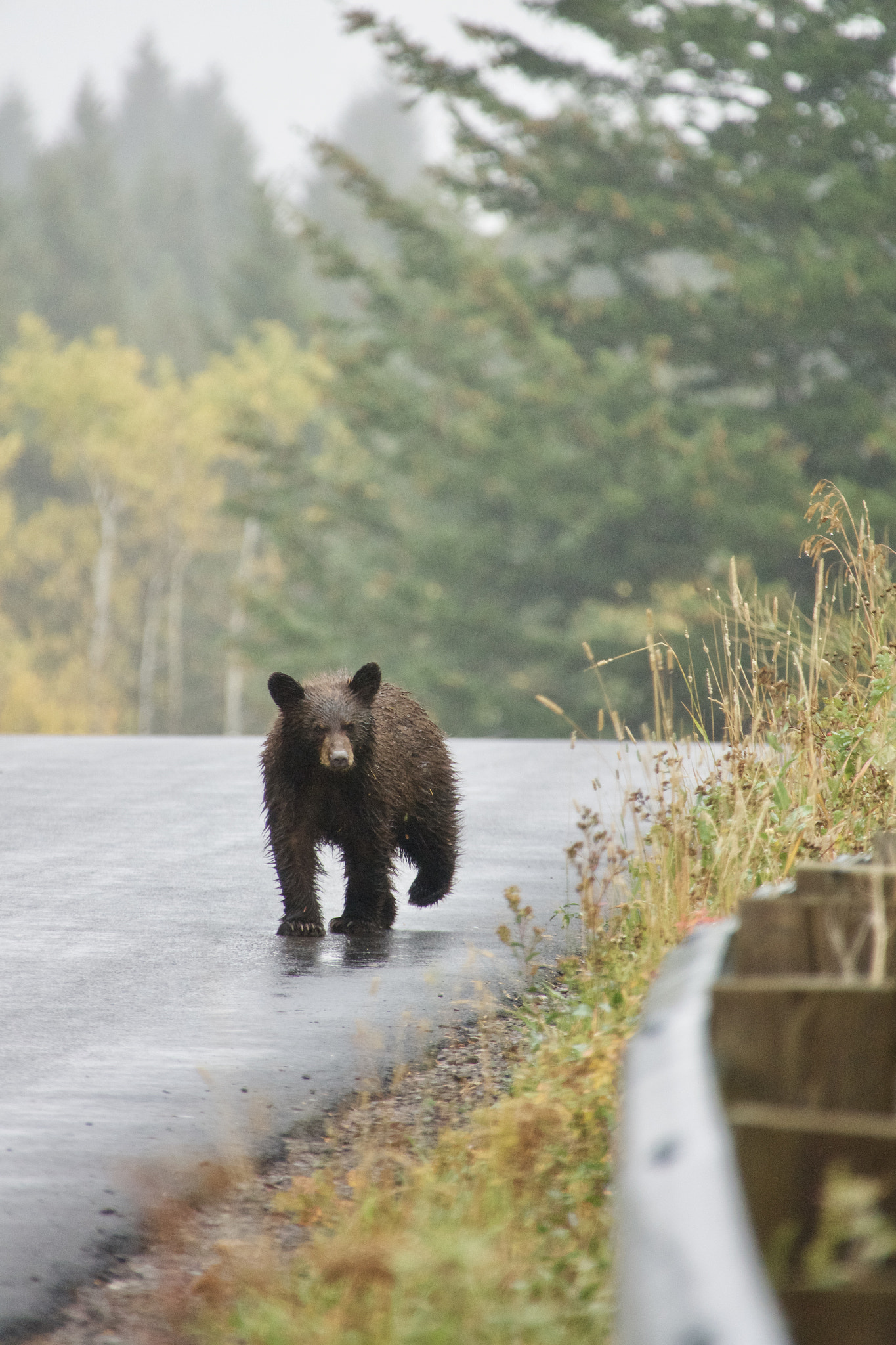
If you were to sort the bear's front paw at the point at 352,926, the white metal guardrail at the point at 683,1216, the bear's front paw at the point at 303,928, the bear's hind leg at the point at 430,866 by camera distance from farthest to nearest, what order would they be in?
the bear's hind leg at the point at 430,866 < the bear's front paw at the point at 352,926 < the bear's front paw at the point at 303,928 < the white metal guardrail at the point at 683,1216

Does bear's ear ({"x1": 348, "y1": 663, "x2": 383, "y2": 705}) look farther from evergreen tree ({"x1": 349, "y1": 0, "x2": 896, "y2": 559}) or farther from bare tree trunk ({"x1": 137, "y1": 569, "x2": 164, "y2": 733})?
bare tree trunk ({"x1": 137, "y1": 569, "x2": 164, "y2": 733})

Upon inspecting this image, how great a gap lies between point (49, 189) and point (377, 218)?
46.0 metres

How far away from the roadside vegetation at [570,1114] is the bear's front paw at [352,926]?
679 millimetres

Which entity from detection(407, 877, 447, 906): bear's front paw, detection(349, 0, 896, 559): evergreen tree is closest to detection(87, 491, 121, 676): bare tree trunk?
detection(349, 0, 896, 559): evergreen tree

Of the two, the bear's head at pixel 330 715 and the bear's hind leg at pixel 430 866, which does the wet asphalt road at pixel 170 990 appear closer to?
the bear's hind leg at pixel 430 866

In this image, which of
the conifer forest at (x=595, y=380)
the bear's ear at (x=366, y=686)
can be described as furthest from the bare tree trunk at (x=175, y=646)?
the bear's ear at (x=366, y=686)

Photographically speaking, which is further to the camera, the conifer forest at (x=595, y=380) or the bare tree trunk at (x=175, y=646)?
the bare tree trunk at (x=175, y=646)

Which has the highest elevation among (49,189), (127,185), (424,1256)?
(127,185)

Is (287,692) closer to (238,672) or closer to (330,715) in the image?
(330,715)

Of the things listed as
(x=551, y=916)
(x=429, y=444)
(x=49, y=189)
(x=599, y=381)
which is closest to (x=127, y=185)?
(x=49, y=189)

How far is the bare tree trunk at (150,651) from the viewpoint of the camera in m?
64.9

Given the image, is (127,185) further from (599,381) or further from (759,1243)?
(759,1243)

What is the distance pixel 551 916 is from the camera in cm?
880

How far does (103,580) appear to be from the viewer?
205 feet
